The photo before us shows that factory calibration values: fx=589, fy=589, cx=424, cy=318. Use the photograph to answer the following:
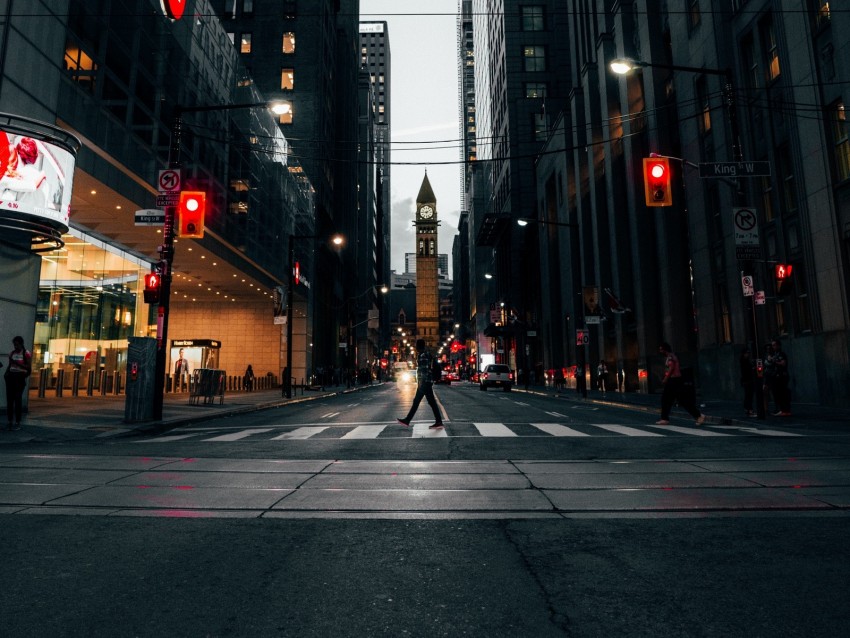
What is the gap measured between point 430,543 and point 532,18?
245 feet

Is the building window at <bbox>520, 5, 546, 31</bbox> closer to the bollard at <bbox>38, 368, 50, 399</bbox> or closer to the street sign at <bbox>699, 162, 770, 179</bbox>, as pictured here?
the street sign at <bbox>699, 162, 770, 179</bbox>

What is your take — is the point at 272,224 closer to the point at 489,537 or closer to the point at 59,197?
the point at 59,197

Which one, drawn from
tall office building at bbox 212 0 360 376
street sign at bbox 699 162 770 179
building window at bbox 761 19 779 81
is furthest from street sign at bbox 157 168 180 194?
tall office building at bbox 212 0 360 376

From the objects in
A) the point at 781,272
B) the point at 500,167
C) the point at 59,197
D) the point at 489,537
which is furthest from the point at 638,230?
the point at 500,167

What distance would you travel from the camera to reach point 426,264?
167 meters

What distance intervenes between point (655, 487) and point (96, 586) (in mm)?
5371

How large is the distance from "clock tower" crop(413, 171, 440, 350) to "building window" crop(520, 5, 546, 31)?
98.5 metres

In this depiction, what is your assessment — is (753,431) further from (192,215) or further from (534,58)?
(534,58)

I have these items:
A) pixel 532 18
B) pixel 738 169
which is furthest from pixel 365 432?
pixel 532 18

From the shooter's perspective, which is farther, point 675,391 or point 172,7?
point 172,7

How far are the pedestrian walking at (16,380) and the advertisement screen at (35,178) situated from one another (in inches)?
150

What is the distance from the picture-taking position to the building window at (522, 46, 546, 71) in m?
68.4

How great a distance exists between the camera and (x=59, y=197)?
15500 millimetres

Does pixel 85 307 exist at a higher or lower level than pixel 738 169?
lower
